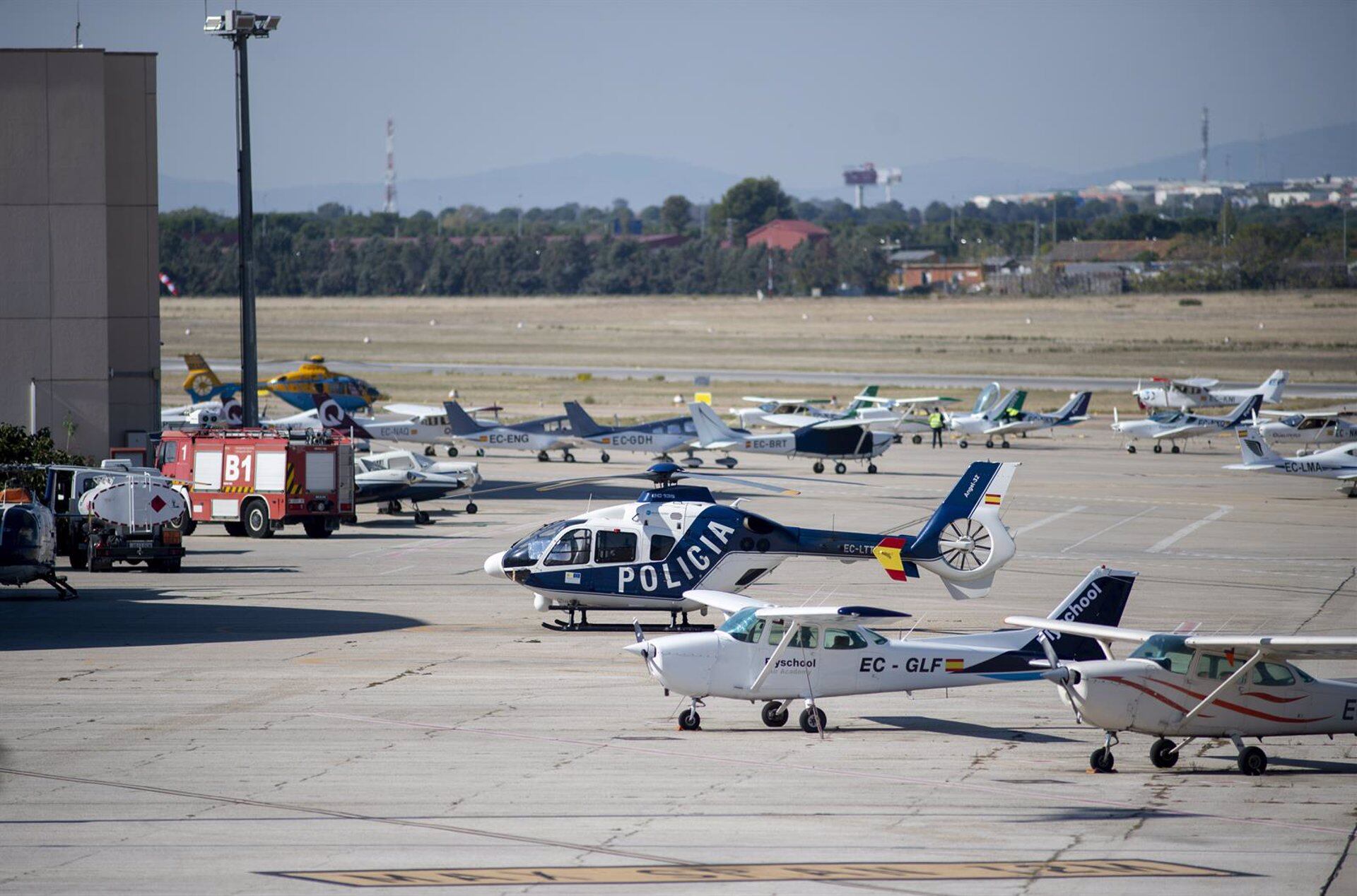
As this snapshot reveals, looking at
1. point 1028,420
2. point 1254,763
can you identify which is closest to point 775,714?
point 1254,763

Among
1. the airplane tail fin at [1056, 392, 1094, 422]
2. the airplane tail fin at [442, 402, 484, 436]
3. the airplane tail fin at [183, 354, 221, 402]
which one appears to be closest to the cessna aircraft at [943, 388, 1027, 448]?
the airplane tail fin at [1056, 392, 1094, 422]

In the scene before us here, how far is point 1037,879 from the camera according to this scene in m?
13.3

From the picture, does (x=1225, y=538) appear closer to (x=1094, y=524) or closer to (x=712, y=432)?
(x=1094, y=524)

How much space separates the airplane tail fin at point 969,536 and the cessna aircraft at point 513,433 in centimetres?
2909

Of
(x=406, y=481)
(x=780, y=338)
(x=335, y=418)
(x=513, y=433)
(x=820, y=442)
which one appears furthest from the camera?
(x=780, y=338)

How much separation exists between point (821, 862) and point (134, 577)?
22006 millimetres

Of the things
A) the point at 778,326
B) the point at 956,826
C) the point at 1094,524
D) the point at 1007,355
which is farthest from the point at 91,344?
the point at 778,326

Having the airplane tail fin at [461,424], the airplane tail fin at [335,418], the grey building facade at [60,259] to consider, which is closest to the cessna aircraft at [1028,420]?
the airplane tail fin at [461,424]

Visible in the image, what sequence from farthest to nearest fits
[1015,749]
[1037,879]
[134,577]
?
[134,577] < [1015,749] < [1037,879]

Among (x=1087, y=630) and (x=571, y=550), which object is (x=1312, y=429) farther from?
(x=1087, y=630)

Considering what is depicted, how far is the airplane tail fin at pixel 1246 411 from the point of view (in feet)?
197

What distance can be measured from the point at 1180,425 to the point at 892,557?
42.2 m

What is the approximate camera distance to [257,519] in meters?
37.2

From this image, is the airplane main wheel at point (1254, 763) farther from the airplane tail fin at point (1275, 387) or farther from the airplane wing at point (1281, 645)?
the airplane tail fin at point (1275, 387)
